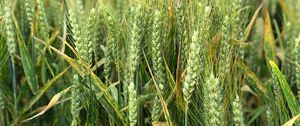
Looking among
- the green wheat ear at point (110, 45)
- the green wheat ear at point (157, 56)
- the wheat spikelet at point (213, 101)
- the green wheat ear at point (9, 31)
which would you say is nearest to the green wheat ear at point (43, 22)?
the green wheat ear at point (9, 31)

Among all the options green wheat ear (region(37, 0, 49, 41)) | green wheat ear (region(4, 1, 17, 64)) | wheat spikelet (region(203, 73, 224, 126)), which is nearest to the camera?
wheat spikelet (region(203, 73, 224, 126))

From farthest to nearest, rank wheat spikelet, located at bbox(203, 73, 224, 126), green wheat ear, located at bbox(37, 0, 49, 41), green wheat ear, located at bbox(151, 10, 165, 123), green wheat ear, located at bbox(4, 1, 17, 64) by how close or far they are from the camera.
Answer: green wheat ear, located at bbox(37, 0, 49, 41), green wheat ear, located at bbox(4, 1, 17, 64), green wheat ear, located at bbox(151, 10, 165, 123), wheat spikelet, located at bbox(203, 73, 224, 126)

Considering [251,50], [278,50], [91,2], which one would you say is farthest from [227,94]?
[278,50]

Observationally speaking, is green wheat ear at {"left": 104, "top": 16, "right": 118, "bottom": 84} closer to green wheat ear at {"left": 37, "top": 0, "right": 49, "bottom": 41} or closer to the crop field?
the crop field

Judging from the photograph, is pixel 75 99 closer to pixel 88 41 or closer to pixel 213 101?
pixel 88 41

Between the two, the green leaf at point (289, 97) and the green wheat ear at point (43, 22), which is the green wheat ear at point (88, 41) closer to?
the green wheat ear at point (43, 22)

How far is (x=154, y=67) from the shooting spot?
135 centimetres

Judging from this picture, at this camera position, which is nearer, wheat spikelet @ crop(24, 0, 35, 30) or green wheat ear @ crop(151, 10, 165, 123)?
green wheat ear @ crop(151, 10, 165, 123)

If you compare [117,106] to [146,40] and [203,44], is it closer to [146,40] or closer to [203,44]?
[146,40]

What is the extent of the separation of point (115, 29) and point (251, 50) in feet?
2.30

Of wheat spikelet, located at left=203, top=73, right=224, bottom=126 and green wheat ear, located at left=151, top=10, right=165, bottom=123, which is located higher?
green wheat ear, located at left=151, top=10, right=165, bottom=123

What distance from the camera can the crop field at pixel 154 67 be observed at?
4.09 ft

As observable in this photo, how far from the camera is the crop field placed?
125cm

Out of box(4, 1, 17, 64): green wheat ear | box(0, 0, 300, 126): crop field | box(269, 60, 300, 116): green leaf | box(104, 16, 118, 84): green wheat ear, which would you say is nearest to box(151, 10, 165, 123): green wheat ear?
box(0, 0, 300, 126): crop field
